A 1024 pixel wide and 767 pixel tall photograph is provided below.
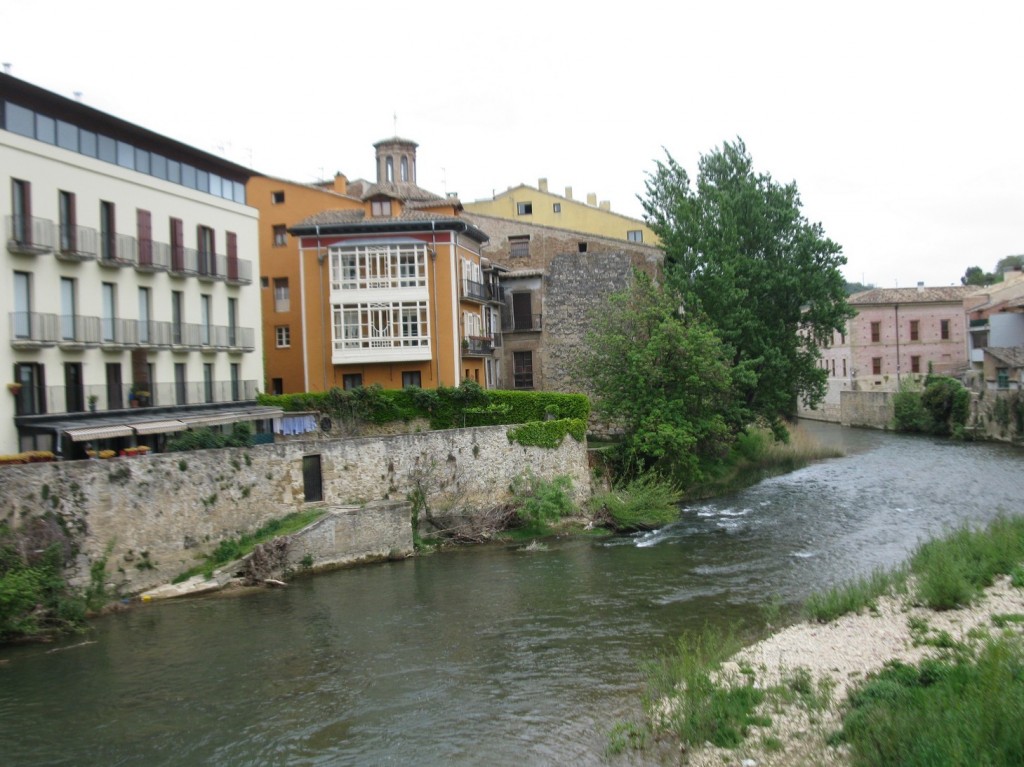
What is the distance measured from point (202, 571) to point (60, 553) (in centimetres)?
389

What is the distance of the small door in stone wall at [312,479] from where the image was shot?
1041 inches

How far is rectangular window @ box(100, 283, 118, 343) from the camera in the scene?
2670cm

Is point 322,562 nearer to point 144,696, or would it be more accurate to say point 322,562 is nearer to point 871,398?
point 144,696

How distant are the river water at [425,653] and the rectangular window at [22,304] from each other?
8668 millimetres

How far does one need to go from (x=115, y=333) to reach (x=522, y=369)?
23.0 meters

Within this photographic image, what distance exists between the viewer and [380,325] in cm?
3719

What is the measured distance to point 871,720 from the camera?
10906mm

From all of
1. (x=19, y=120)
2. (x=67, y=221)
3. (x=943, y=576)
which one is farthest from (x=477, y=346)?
(x=943, y=576)

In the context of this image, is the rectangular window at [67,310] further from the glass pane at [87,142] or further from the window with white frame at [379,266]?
the window with white frame at [379,266]

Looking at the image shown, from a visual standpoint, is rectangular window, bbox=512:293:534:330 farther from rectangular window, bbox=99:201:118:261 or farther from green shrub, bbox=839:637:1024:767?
green shrub, bbox=839:637:1024:767

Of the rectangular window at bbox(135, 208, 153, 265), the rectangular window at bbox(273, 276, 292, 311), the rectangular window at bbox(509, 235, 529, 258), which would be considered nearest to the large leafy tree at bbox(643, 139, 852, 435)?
the rectangular window at bbox(509, 235, 529, 258)

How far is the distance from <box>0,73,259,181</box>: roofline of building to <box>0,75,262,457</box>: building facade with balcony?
0.15ft

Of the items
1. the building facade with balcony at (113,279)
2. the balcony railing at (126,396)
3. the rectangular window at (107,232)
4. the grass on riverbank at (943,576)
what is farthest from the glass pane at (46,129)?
the grass on riverbank at (943,576)

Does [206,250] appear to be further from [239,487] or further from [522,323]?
[522,323]
